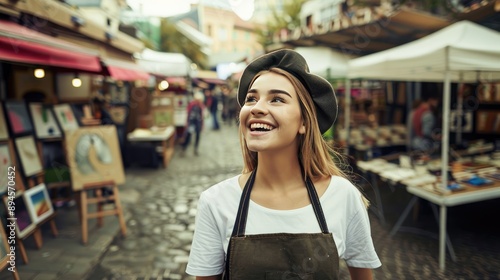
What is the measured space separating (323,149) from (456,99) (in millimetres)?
8496

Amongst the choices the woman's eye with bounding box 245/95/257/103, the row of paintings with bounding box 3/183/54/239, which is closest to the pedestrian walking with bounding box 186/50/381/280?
the woman's eye with bounding box 245/95/257/103

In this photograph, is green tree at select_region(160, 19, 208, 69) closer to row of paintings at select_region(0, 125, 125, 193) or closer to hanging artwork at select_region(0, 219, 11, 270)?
row of paintings at select_region(0, 125, 125, 193)

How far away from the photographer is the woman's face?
147cm

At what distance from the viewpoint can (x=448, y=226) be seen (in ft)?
17.5

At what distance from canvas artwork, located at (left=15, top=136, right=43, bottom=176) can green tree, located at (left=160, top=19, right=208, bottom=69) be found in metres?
25.0

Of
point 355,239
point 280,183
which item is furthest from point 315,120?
point 355,239

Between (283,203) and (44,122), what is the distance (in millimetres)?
5061

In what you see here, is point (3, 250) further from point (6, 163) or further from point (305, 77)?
point (305, 77)

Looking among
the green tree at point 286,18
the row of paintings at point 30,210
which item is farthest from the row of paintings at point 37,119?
the green tree at point 286,18

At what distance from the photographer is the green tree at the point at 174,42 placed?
28.6 metres

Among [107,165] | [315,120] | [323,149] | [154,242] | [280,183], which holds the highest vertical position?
[315,120]

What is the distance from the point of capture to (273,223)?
57.8 inches

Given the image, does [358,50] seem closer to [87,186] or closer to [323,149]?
[87,186]

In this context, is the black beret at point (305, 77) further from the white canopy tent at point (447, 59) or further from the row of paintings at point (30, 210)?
the row of paintings at point (30, 210)
